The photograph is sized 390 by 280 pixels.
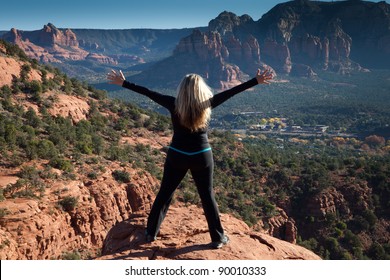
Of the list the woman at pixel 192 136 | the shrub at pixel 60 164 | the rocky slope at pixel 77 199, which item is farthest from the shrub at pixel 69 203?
the woman at pixel 192 136

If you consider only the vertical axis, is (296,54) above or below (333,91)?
above

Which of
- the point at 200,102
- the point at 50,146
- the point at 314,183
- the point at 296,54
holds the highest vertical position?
the point at 296,54

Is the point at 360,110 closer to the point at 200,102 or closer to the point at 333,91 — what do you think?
the point at 333,91

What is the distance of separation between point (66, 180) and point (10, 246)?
201 inches

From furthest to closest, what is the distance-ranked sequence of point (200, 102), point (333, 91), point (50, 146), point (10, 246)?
point (333, 91), point (50, 146), point (10, 246), point (200, 102)

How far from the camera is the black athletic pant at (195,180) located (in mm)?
5109

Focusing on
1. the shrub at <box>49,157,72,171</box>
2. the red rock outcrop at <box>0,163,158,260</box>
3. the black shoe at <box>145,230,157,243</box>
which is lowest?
the red rock outcrop at <box>0,163,158,260</box>

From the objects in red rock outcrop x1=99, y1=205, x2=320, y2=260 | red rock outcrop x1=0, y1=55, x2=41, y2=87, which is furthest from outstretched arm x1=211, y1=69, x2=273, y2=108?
red rock outcrop x1=0, y1=55, x2=41, y2=87

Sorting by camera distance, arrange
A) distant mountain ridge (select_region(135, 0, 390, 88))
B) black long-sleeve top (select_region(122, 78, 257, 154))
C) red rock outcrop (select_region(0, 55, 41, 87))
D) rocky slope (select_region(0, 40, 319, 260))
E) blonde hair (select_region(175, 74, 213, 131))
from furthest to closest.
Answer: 1. distant mountain ridge (select_region(135, 0, 390, 88))
2. red rock outcrop (select_region(0, 55, 41, 87))
3. rocky slope (select_region(0, 40, 319, 260))
4. black long-sleeve top (select_region(122, 78, 257, 154))
5. blonde hair (select_region(175, 74, 213, 131))

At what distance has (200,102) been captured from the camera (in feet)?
16.0

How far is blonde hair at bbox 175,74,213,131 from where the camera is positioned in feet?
15.9

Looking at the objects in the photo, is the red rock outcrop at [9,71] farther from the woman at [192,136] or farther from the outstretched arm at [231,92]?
the outstretched arm at [231,92]

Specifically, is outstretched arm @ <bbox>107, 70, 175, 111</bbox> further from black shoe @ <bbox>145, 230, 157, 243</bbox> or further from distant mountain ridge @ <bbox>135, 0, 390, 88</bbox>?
distant mountain ridge @ <bbox>135, 0, 390, 88</bbox>

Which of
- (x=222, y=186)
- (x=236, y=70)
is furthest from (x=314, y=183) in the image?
(x=236, y=70)
